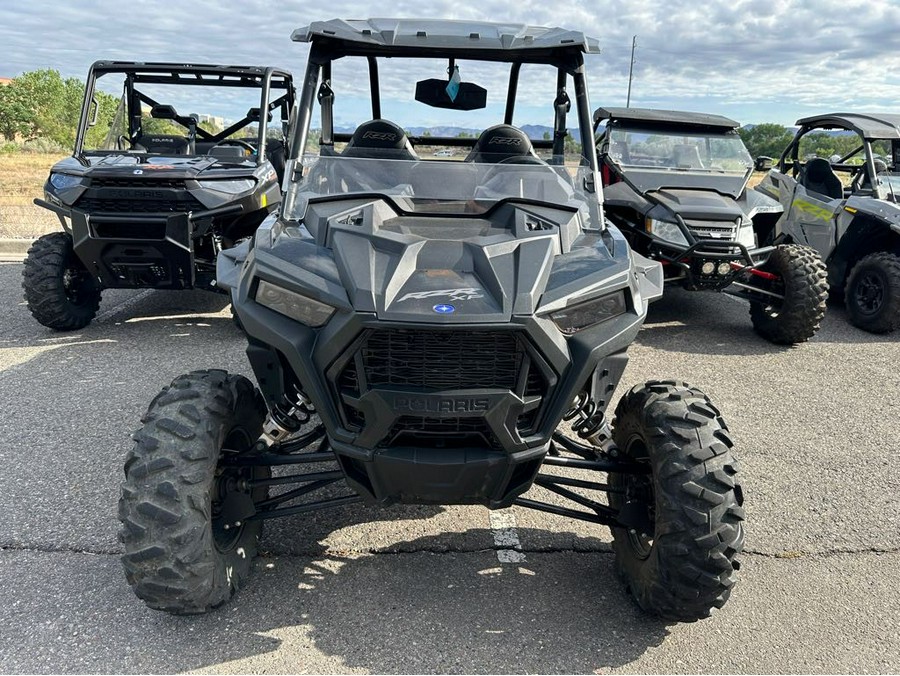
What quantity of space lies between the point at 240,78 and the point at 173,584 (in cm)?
639

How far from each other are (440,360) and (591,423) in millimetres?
849

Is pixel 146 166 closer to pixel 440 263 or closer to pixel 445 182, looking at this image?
pixel 445 182

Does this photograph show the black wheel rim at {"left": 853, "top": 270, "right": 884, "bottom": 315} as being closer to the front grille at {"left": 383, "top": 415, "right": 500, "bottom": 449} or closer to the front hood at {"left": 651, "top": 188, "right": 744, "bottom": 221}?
the front hood at {"left": 651, "top": 188, "right": 744, "bottom": 221}

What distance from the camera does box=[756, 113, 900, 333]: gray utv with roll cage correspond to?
732 centimetres

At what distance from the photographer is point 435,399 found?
90.7 inches

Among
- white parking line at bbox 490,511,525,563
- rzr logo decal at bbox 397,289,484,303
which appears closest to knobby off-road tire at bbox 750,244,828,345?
white parking line at bbox 490,511,525,563

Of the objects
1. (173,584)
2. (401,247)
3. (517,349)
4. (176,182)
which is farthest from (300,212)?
(176,182)

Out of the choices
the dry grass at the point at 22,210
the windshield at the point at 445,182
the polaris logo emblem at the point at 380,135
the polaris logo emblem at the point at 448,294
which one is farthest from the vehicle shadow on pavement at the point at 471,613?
the dry grass at the point at 22,210

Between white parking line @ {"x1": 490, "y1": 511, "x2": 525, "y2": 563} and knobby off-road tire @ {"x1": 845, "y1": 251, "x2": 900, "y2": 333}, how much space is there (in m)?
5.63

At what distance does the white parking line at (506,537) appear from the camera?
10.5ft

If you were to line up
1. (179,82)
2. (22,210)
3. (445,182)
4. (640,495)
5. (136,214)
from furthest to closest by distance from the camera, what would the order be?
(22,210), (179,82), (136,214), (445,182), (640,495)

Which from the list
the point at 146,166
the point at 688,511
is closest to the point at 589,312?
the point at 688,511

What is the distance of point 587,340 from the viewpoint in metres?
2.45

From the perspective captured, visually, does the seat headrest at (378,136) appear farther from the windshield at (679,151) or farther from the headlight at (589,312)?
the windshield at (679,151)
